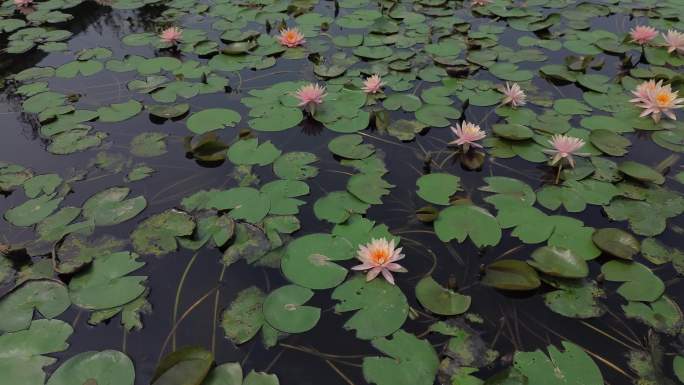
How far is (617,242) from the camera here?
2750 mm

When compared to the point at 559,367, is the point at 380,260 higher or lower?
higher

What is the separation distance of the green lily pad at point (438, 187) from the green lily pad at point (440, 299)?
0.76 meters

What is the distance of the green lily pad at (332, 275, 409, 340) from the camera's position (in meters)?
2.43

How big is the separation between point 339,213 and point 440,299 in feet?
3.05

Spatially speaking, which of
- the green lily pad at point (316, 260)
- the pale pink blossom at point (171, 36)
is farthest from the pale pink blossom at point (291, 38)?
the green lily pad at point (316, 260)

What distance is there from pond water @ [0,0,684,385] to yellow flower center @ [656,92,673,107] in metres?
0.22

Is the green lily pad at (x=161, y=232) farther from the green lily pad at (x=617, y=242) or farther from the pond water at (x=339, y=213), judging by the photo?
the green lily pad at (x=617, y=242)

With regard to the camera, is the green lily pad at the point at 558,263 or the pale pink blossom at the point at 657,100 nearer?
the green lily pad at the point at 558,263

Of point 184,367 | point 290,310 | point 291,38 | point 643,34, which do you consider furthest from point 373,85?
point 643,34

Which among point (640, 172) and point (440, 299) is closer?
point (440, 299)

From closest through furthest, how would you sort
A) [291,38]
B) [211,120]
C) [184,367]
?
[184,367] < [211,120] < [291,38]

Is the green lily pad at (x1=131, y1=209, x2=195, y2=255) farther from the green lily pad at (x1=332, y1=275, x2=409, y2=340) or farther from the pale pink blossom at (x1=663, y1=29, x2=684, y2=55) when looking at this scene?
the pale pink blossom at (x1=663, y1=29, x2=684, y2=55)

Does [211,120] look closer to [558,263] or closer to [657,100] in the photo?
[558,263]

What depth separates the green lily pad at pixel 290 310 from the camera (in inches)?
96.3
